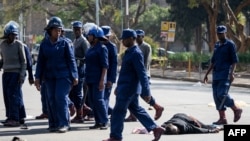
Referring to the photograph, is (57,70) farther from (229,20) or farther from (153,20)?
(153,20)

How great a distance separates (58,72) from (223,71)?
3283 millimetres

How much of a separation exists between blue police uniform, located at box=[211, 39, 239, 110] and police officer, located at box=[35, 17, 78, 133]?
2.92 meters

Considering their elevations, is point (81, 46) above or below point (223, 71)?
above

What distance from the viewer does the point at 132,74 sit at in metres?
10.4

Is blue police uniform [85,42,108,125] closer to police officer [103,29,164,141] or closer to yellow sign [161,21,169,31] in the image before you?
police officer [103,29,164,141]

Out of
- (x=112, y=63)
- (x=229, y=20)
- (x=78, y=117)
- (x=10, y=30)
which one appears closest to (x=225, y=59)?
(x=112, y=63)

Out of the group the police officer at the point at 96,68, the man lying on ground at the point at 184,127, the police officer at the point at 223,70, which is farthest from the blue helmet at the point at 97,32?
the police officer at the point at 223,70

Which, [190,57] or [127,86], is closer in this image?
[127,86]

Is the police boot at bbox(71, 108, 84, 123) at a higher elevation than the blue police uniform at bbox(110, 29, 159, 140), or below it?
below

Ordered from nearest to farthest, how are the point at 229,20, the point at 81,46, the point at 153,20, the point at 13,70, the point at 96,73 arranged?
the point at 96,73 < the point at 13,70 < the point at 81,46 < the point at 229,20 < the point at 153,20

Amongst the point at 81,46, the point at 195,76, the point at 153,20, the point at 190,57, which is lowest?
the point at 195,76

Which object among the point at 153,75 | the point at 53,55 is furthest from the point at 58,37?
the point at 153,75

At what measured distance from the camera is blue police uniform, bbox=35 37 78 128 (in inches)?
459

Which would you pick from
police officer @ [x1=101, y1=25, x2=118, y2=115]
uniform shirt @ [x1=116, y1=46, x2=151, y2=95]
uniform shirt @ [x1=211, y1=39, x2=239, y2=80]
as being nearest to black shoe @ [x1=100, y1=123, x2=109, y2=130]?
police officer @ [x1=101, y1=25, x2=118, y2=115]
